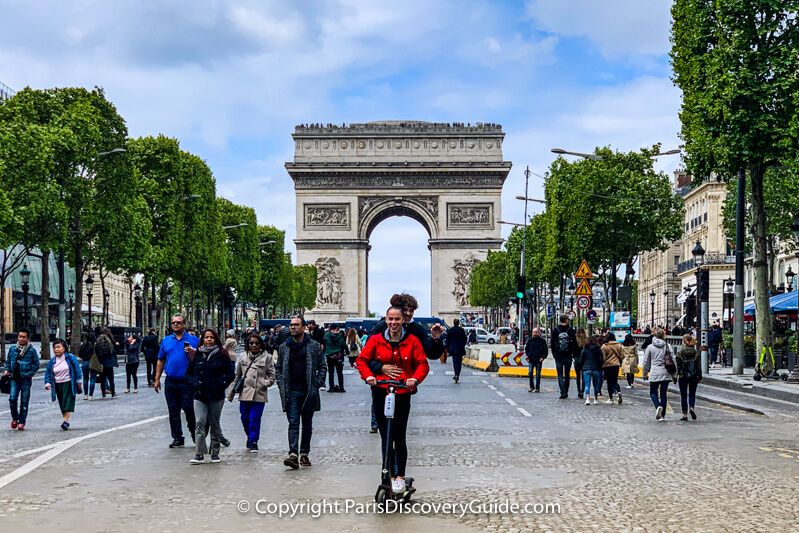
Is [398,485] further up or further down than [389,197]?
further down

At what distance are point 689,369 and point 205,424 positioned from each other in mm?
9121

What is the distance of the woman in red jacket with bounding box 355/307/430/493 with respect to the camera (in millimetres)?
10312

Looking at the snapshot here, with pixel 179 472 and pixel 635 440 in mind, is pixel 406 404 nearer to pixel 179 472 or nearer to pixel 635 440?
pixel 179 472

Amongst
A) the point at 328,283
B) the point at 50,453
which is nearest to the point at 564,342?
the point at 50,453

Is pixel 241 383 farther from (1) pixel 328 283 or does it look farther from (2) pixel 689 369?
(1) pixel 328 283

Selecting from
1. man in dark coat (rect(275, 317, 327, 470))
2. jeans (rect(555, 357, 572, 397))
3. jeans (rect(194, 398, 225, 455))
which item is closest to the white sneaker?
man in dark coat (rect(275, 317, 327, 470))

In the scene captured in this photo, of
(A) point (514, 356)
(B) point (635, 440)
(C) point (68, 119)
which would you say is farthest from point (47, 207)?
(B) point (635, 440)

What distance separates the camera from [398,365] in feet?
34.4

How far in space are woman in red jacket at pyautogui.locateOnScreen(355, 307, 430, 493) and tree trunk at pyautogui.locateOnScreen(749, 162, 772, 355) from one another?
937 inches

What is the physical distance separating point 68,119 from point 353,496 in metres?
38.5

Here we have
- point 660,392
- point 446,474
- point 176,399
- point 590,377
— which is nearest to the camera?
point 446,474

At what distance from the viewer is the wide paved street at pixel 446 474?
955 cm

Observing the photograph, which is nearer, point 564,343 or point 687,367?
point 687,367

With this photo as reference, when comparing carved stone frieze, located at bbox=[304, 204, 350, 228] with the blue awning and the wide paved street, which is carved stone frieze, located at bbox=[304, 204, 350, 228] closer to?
the blue awning
